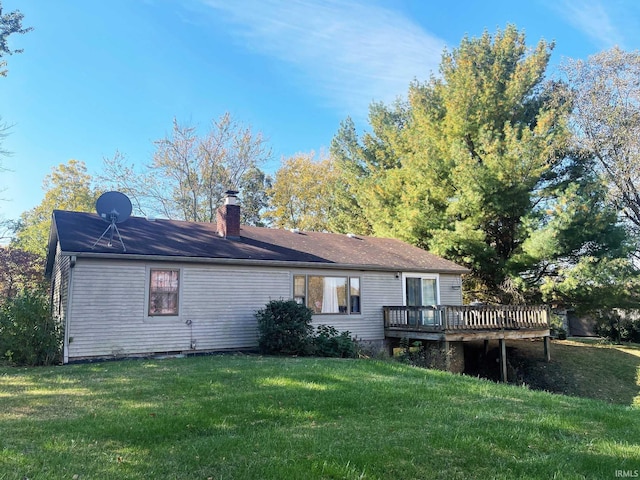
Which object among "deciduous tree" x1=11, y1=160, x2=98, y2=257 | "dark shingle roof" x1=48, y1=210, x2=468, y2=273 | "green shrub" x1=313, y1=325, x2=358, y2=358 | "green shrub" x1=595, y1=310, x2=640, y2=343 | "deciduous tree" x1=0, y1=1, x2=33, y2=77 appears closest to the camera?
"deciduous tree" x1=0, y1=1, x2=33, y2=77

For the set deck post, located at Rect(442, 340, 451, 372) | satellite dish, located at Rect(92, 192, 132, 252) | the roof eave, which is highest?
satellite dish, located at Rect(92, 192, 132, 252)

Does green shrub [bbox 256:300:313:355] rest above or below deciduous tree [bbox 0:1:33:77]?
below

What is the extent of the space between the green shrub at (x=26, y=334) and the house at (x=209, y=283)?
1.64 feet

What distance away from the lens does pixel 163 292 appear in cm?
1192

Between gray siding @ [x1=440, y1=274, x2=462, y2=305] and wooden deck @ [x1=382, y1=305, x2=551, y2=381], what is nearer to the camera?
wooden deck @ [x1=382, y1=305, x2=551, y2=381]

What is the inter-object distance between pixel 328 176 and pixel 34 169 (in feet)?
67.0

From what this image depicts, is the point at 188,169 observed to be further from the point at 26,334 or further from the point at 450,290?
the point at 26,334

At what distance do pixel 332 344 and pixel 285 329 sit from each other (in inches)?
62.2

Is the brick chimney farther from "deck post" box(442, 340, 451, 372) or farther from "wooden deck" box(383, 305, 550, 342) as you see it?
"deck post" box(442, 340, 451, 372)

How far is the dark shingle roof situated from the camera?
11672mm

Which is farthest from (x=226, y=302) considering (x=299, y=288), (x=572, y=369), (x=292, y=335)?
(x=572, y=369)

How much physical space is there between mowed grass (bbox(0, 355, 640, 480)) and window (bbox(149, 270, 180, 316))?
3.97m

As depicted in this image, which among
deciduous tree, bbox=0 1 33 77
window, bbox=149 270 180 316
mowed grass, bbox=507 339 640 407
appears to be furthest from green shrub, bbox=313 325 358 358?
deciduous tree, bbox=0 1 33 77

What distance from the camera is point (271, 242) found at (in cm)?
1512
